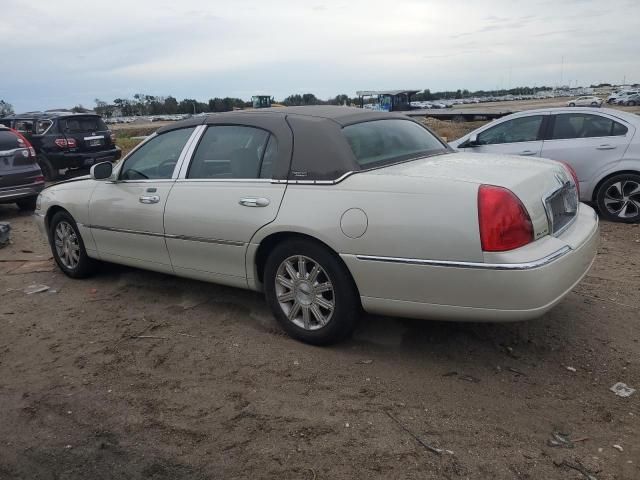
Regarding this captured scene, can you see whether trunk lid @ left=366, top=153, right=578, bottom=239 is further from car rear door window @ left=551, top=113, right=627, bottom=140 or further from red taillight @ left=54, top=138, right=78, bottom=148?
red taillight @ left=54, top=138, right=78, bottom=148

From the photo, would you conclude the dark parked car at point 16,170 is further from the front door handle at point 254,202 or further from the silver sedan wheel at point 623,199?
the silver sedan wheel at point 623,199

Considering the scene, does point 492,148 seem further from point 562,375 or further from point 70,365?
point 70,365

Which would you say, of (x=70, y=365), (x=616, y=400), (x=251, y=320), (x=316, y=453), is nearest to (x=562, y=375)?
(x=616, y=400)

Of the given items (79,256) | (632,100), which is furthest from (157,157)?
(632,100)

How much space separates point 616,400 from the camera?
3221 mm

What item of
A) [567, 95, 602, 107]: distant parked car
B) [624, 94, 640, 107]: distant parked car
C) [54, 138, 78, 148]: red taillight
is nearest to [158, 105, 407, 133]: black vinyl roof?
[54, 138, 78, 148]: red taillight

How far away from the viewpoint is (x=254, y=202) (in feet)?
13.1

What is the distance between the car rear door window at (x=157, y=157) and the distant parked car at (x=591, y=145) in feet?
16.3

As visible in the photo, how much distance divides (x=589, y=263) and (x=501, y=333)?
29.9 inches

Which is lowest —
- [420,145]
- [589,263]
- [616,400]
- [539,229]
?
[616,400]

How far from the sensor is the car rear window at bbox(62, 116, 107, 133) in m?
13.0

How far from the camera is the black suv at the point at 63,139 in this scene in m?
12.9

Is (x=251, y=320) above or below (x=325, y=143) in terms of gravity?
below

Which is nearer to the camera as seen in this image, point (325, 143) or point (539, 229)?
point (539, 229)
